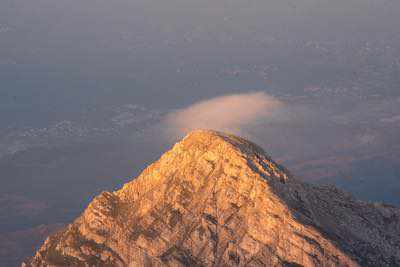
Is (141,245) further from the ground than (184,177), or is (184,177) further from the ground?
(184,177)

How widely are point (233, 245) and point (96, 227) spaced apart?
1133 cm

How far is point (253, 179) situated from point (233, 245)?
5.20 meters

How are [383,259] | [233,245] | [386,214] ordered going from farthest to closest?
[386,214] < [383,259] < [233,245]

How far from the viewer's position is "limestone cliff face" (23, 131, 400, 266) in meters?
54.6

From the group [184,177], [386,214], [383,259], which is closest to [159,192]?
[184,177]

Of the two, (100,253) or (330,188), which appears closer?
(100,253)

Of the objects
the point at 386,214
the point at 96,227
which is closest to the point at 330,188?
the point at 386,214

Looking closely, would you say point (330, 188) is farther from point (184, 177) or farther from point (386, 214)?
point (184, 177)

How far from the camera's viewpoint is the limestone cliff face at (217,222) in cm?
5462

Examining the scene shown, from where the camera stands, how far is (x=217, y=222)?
185ft

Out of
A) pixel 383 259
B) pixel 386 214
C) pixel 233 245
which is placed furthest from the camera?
pixel 386 214

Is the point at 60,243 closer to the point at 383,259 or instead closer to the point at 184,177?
the point at 184,177

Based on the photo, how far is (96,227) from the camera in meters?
60.3

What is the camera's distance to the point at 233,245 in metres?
55.1
